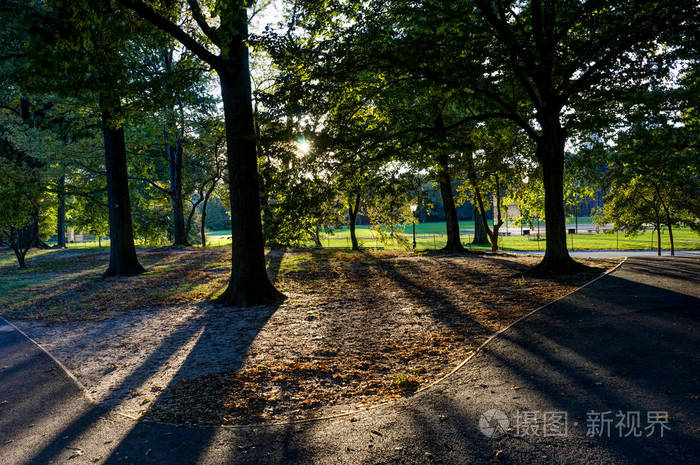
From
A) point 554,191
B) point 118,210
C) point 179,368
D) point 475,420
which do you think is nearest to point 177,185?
point 118,210

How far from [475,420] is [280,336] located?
3.96 metres

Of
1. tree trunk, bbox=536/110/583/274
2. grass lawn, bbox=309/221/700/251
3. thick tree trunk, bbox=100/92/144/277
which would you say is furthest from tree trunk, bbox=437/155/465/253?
thick tree trunk, bbox=100/92/144/277

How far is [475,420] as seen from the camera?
3.50 m

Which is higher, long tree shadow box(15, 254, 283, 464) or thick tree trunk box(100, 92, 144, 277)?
thick tree trunk box(100, 92, 144, 277)

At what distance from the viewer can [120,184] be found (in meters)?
14.3

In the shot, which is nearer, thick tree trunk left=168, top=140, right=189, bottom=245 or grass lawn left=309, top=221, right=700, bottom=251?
thick tree trunk left=168, top=140, right=189, bottom=245

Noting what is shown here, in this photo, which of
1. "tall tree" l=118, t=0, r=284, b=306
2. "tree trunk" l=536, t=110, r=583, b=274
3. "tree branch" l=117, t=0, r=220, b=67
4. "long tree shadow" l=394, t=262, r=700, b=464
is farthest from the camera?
"tree trunk" l=536, t=110, r=583, b=274

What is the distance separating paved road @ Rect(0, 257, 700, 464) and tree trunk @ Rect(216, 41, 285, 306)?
13.6ft

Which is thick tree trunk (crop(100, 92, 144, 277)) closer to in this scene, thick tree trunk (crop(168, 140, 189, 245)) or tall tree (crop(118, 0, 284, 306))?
tall tree (crop(118, 0, 284, 306))

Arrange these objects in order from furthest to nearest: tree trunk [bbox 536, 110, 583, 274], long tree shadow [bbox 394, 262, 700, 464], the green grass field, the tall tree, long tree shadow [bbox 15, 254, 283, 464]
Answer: the green grass field, tree trunk [bbox 536, 110, 583, 274], the tall tree, long tree shadow [bbox 15, 254, 283, 464], long tree shadow [bbox 394, 262, 700, 464]

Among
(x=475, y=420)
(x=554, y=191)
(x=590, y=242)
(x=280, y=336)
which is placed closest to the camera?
(x=475, y=420)

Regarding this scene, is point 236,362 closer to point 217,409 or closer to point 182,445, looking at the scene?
point 217,409

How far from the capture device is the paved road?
3051 millimetres

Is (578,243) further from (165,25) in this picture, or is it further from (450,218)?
(165,25)
